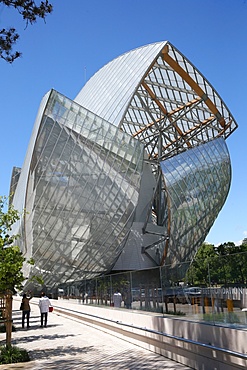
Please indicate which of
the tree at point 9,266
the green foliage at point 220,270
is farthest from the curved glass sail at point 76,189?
the green foliage at point 220,270

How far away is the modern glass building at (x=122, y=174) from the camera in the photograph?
32.5m

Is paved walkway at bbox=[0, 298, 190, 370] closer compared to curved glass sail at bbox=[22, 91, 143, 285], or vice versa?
paved walkway at bbox=[0, 298, 190, 370]

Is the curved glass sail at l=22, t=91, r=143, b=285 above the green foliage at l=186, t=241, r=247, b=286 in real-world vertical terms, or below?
above

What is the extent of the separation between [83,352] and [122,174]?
890 inches

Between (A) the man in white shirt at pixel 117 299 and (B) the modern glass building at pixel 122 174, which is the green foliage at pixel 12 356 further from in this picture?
(B) the modern glass building at pixel 122 174

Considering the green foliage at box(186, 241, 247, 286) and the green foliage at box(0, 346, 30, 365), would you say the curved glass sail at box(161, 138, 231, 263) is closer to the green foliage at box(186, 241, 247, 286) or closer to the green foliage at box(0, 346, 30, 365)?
the green foliage at box(0, 346, 30, 365)

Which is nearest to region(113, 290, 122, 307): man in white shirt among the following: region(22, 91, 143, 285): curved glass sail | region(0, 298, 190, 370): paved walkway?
region(0, 298, 190, 370): paved walkway

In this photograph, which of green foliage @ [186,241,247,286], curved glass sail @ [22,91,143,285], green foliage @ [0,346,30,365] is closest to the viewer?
green foliage @ [186,241,247,286]

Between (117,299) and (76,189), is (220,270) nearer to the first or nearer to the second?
(117,299)

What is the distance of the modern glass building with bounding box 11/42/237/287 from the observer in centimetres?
3247

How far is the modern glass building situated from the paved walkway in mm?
15773

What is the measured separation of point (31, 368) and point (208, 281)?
4.76 m

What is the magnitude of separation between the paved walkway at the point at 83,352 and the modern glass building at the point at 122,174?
51.7 ft

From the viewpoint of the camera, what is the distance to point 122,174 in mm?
34125
